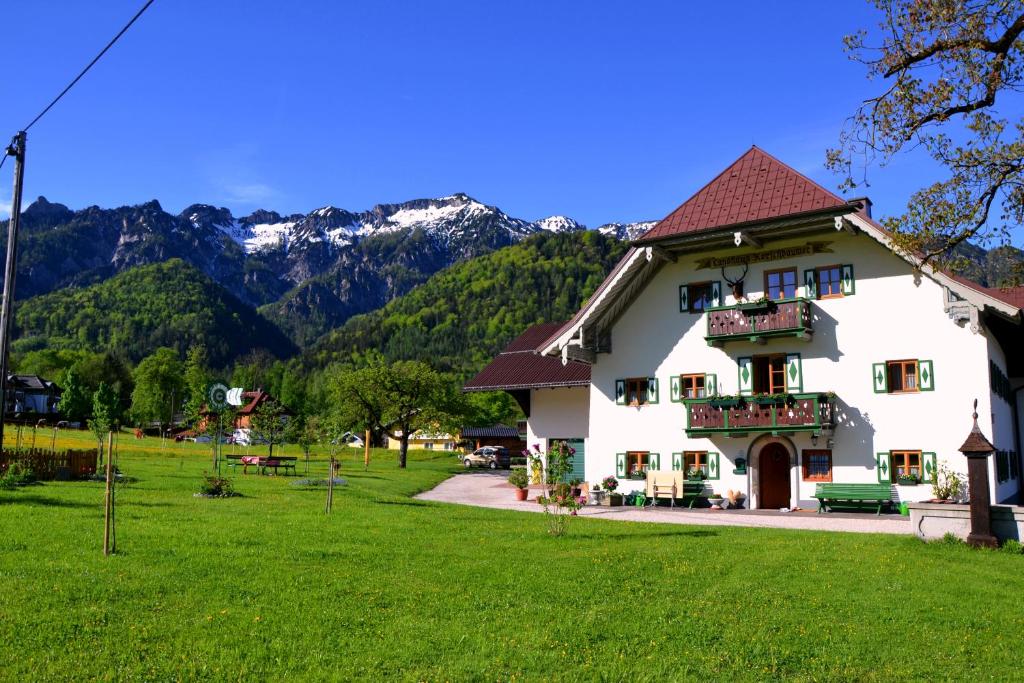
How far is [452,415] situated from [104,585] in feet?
163

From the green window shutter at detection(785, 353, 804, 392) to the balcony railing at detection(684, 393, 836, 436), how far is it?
1.26 metres

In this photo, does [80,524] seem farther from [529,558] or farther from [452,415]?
[452,415]

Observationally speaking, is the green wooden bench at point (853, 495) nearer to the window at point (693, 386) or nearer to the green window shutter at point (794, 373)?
the green window shutter at point (794, 373)

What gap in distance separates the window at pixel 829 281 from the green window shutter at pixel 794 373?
2.30 meters

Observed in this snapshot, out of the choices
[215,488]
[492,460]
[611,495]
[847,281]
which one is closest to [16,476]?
[215,488]

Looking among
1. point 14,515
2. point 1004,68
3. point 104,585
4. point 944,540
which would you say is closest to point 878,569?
point 944,540

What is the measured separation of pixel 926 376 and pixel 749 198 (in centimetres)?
838

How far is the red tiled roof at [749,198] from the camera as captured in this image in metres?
26.7

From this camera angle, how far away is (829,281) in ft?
90.0

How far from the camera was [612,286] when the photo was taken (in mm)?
29625

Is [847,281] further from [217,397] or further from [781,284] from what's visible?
[217,397]

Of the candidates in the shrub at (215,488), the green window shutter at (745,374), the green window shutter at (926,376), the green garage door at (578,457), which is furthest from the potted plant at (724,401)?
the shrub at (215,488)

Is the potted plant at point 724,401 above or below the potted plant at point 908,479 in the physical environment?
above

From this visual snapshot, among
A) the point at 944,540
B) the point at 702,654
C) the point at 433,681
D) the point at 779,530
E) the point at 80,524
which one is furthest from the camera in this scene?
the point at 779,530
